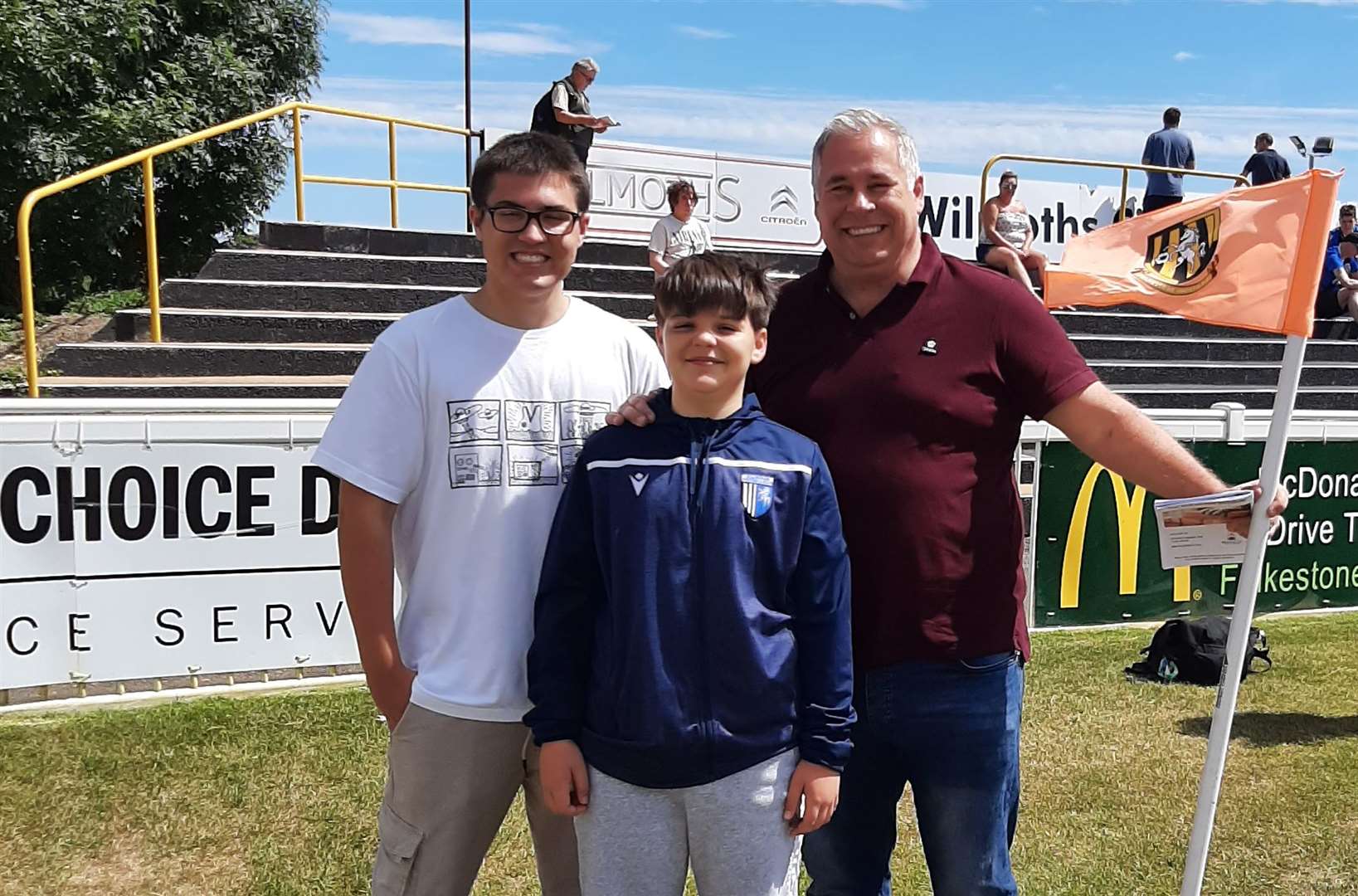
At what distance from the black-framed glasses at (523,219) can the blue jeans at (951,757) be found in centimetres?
114

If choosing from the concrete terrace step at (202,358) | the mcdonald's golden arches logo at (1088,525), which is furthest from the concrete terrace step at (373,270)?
the mcdonald's golden arches logo at (1088,525)

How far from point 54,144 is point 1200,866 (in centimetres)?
1900

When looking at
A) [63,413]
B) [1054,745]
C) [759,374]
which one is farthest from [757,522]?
[63,413]

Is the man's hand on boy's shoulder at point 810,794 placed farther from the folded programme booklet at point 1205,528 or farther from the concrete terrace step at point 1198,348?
the concrete terrace step at point 1198,348

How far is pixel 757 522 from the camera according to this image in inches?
81.3

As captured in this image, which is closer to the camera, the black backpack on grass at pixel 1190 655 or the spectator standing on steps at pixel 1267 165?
the black backpack on grass at pixel 1190 655

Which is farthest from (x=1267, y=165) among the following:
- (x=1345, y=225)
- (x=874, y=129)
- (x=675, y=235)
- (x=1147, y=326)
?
(x=874, y=129)

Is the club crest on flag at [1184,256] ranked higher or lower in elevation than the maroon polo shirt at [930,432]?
higher

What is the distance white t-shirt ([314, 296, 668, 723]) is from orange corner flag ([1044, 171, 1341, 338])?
1259mm

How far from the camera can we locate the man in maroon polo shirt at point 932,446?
228 centimetres

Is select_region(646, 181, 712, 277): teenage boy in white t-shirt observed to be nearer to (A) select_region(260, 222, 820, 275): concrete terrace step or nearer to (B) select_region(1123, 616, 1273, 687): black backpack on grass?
(A) select_region(260, 222, 820, 275): concrete terrace step

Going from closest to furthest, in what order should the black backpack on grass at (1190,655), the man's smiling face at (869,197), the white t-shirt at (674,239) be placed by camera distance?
the man's smiling face at (869,197) → the black backpack on grass at (1190,655) → the white t-shirt at (674,239)

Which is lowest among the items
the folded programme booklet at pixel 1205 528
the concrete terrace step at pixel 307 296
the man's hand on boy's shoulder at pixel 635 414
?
the folded programme booklet at pixel 1205 528

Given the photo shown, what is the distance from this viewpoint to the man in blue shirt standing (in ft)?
48.3
